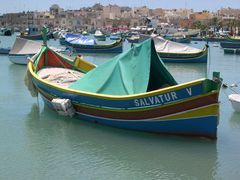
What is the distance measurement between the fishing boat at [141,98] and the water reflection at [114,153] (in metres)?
0.36

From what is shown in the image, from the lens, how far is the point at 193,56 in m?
38.6

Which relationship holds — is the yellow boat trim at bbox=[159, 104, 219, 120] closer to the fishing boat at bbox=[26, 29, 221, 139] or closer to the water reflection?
the fishing boat at bbox=[26, 29, 221, 139]

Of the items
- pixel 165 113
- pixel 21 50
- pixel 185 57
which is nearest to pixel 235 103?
pixel 165 113

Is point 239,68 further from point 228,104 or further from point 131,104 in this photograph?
point 131,104

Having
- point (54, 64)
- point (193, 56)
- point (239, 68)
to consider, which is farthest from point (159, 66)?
point (193, 56)

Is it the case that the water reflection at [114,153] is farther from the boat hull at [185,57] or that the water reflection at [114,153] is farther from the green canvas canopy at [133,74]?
the boat hull at [185,57]

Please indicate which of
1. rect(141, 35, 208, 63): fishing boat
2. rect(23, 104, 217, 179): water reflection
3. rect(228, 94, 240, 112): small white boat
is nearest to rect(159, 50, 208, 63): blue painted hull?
rect(141, 35, 208, 63): fishing boat

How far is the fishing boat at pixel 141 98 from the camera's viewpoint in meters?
11.5

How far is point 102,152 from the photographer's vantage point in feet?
37.5

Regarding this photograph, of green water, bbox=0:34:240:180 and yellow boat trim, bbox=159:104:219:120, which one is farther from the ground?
yellow boat trim, bbox=159:104:219:120

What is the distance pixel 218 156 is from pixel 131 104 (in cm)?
260

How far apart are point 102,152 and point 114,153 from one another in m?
0.30

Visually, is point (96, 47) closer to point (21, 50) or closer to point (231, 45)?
point (21, 50)

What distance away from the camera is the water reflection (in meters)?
10.0
